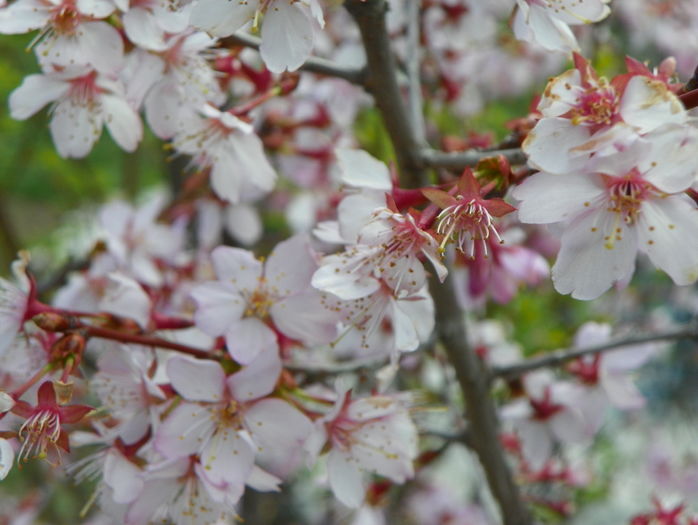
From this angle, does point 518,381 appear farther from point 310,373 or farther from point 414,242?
point 414,242

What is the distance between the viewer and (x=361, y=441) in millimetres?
929

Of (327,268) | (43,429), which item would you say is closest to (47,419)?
(43,429)

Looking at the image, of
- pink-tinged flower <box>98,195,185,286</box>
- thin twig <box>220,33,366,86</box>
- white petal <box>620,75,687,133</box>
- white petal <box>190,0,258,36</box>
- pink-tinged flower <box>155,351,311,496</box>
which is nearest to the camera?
white petal <box>620,75,687,133</box>

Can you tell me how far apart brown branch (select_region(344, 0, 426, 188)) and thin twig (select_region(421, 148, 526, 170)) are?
0.02m

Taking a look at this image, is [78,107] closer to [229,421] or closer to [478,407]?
[229,421]

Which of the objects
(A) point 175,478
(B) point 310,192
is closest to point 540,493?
(B) point 310,192

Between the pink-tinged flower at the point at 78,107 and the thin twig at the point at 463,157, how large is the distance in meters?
0.40

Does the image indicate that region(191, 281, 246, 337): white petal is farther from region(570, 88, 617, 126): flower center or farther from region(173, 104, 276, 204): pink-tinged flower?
region(570, 88, 617, 126): flower center

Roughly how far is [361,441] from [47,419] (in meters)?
0.37

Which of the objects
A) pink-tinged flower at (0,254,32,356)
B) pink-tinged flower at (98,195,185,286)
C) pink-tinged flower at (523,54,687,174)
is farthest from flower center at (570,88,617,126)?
pink-tinged flower at (98,195,185,286)

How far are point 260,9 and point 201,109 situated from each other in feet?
0.81

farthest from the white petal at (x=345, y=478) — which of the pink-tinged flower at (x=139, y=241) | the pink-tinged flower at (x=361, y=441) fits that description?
the pink-tinged flower at (x=139, y=241)

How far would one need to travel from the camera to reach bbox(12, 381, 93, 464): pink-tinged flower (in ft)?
2.54

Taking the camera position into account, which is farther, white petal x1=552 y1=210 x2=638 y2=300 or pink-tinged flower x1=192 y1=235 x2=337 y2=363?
pink-tinged flower x1=192 y1=235 x2=337 y2=363
